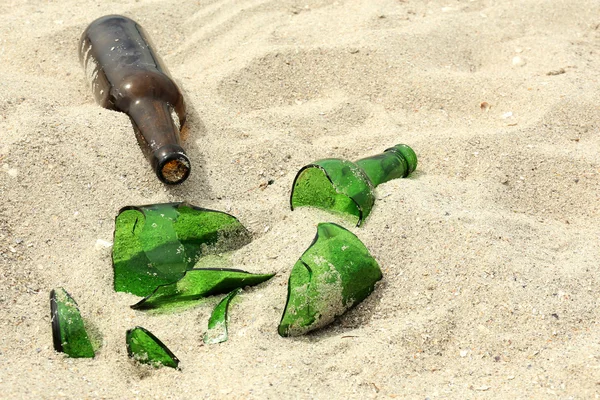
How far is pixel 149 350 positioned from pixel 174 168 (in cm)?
59

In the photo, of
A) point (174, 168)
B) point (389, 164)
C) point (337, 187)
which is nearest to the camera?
point (337, 187)

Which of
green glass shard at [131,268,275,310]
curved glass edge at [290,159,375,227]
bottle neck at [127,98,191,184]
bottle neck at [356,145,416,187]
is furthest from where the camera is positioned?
bottle neck at [356,145,416,187]

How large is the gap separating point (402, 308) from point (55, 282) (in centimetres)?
81

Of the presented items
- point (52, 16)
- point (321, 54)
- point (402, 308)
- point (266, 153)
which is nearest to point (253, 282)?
point (402, 308)

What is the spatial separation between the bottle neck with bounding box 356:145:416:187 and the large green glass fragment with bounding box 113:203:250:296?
48cm

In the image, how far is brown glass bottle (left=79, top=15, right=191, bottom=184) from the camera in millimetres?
1933

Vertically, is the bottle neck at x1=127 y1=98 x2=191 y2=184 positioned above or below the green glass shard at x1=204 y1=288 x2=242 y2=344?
above

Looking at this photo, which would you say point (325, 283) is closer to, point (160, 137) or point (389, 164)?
point (389, 164)

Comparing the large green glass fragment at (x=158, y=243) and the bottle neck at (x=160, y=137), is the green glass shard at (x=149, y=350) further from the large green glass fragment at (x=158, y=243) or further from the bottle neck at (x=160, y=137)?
the bottle neck at (x=160, y=137)

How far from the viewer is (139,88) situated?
213 cm

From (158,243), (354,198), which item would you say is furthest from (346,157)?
(158,243)

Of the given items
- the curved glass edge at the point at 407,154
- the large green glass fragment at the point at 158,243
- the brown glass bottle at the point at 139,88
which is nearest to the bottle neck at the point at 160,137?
the brown glass bottle at the point at 139,88

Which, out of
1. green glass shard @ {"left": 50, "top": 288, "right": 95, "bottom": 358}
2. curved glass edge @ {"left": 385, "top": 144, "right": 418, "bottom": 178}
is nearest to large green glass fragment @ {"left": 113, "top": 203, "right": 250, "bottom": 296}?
green glass shard @ {"left": 50, "top": 288, "right": 95, "bottom": 358}

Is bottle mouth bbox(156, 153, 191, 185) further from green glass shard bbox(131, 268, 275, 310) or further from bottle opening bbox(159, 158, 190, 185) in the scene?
green glass shard bbox(131, 268, 275, 310)
